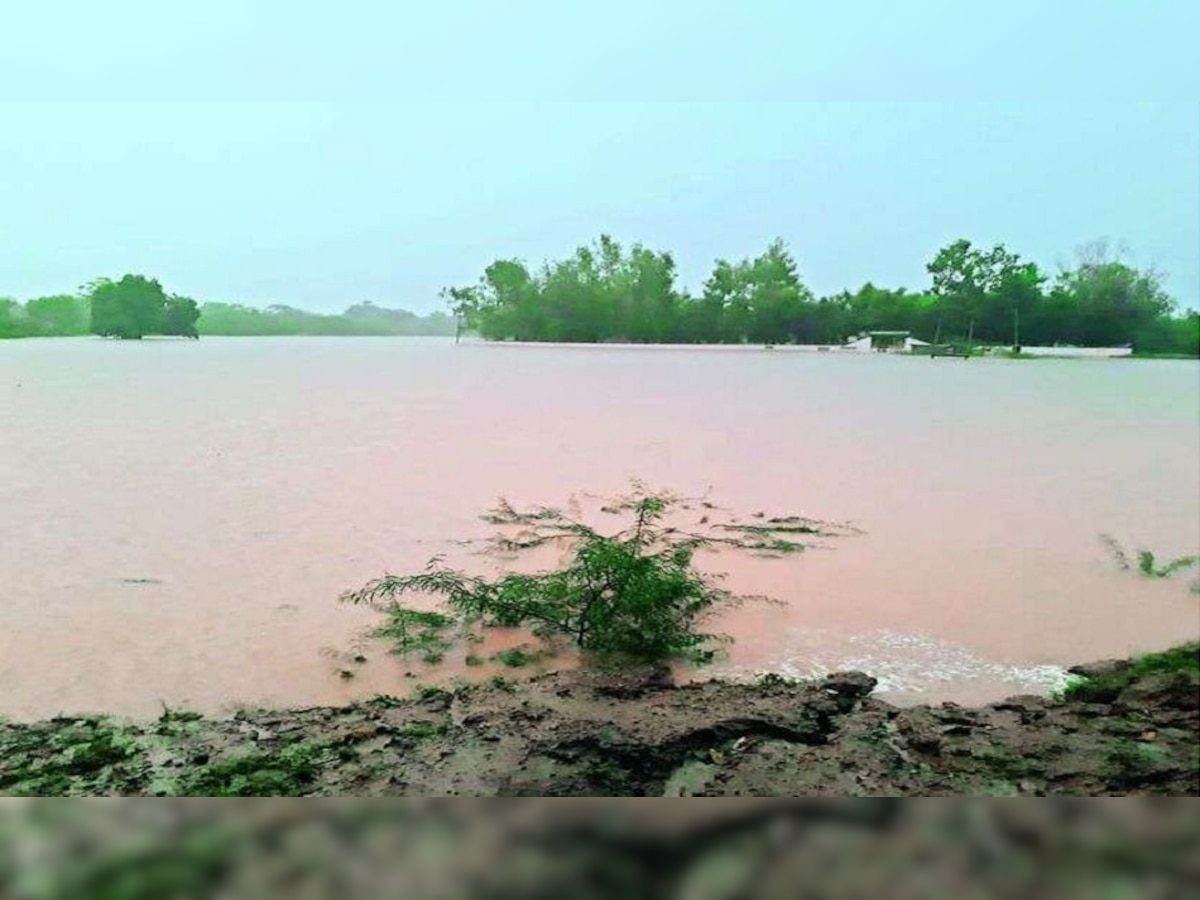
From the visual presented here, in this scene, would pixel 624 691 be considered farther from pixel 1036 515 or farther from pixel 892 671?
pixel 1036 515

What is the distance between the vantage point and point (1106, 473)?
2.62m

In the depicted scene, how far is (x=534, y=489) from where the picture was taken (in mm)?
2590

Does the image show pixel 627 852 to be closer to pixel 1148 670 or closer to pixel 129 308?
pixel 1148 670

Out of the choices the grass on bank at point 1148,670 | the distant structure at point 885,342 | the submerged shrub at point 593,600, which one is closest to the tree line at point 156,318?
the submerged shrub at point 593,600

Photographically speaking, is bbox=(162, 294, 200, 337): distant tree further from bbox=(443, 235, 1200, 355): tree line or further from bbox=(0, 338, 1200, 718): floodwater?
bbox=(443, 235, 1200, 355): tree line

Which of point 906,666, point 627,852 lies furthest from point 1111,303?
point 627,852

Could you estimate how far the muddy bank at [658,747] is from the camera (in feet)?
4.08

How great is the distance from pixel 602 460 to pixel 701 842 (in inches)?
74.0

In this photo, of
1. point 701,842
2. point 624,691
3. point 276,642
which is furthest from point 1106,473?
point 276,642

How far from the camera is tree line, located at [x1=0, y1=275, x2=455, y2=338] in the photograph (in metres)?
1.80

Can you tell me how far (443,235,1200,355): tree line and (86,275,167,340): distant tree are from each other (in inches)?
26.4

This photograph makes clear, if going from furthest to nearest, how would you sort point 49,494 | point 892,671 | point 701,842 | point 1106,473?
point 1106,473 < point 49,494 < point 892,671 < point 701,842

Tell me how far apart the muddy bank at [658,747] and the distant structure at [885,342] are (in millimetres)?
828

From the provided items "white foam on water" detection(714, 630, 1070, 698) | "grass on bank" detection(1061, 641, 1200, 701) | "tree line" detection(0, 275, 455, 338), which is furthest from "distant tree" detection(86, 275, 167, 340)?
"grass on bank" detection(1061, 641, 1200, 701)
